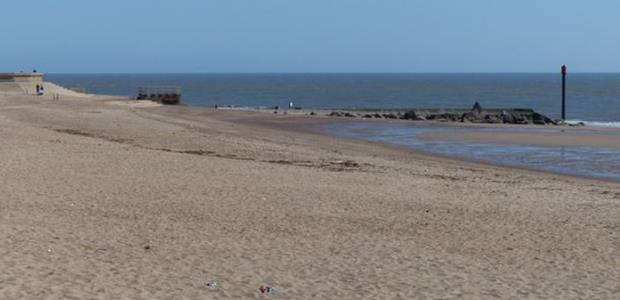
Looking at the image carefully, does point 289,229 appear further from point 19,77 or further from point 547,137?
point 19,77

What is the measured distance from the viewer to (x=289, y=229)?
12.0 meters

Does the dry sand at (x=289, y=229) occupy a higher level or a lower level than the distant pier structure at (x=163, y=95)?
lower

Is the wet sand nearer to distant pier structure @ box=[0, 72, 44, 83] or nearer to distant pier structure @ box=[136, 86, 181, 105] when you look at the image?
distant pier structure @ box=[136, 86, 181, 105]

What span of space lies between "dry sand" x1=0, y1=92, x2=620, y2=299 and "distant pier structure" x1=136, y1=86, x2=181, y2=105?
4301 centimetres

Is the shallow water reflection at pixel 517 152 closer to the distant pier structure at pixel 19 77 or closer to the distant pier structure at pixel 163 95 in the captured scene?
the distant pier structure at pixel 163 95

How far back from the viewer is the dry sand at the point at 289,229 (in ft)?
29.1

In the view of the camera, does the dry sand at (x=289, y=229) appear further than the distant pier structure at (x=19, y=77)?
No

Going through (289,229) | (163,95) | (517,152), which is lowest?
(517,152)

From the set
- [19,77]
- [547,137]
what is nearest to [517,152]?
[547,137]

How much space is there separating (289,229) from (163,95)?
5472 centimetres

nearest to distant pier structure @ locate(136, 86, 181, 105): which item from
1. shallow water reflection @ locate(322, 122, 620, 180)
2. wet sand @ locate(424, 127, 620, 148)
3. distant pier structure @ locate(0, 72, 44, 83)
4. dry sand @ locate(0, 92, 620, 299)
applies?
distant pier structure @ locate(0, 72, 44, 83)

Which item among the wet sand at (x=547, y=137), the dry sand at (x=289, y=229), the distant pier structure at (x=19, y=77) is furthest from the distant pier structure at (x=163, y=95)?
the dry sand at (x=289, y=229)

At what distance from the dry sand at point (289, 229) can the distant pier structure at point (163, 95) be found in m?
43.0

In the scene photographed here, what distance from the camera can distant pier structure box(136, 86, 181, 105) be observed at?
Result: 65125 millimetres
